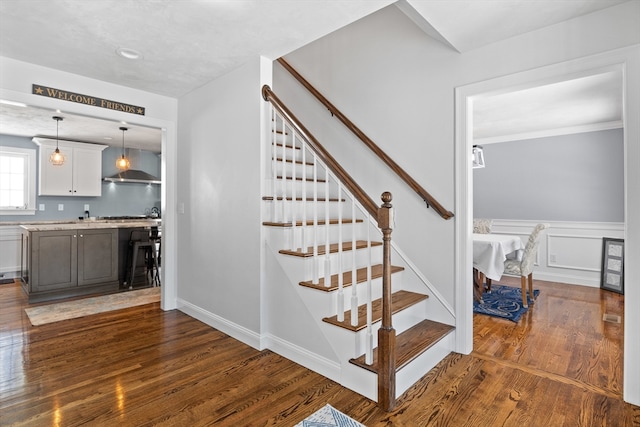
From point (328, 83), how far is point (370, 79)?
1.93 ft

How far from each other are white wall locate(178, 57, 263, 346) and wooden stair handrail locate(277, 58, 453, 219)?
0.94 m

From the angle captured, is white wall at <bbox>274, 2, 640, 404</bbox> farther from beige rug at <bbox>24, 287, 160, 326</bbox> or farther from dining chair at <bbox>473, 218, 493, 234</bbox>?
beige rug at <bbox>24, 287, 160, 326</bbox>

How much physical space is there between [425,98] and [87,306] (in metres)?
4.30

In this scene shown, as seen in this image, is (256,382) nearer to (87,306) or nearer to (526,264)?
(87,306)

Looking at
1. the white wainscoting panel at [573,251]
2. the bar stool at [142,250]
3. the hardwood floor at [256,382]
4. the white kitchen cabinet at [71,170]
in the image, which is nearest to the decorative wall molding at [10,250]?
the white kitchen cabinet at [71,170]

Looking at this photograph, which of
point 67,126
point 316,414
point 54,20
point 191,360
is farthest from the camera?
point 67,126

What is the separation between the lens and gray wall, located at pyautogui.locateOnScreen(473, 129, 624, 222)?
474 cm

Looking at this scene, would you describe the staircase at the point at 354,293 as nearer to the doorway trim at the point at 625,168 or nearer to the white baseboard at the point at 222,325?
the doorway trim at the point at 625,168

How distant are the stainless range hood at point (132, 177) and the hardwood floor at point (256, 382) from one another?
151 inches

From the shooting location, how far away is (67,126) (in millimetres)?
5273

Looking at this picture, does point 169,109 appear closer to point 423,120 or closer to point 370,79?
point 370,79

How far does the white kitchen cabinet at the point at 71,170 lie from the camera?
5.92 m

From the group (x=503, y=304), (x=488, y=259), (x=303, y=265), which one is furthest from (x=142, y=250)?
(x=503, y=304)

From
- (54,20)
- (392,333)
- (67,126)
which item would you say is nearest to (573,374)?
(392,333)
